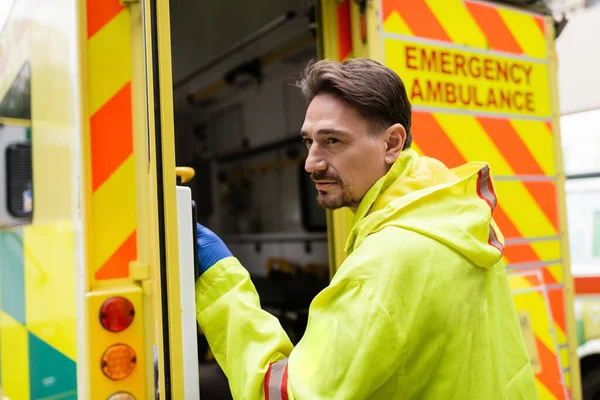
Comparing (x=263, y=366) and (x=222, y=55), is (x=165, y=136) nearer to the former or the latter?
(x=263, y=366)

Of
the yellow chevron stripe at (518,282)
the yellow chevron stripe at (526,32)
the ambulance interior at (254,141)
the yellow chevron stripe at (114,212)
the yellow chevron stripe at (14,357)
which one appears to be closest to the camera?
the yellow chevron stripe at (114,212)

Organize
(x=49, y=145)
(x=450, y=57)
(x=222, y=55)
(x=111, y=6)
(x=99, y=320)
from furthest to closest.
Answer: (x=222, y=55) < (x=450, y=57) < (x=49, y=145) < (x=111, y=6) < (x=99, y=320)

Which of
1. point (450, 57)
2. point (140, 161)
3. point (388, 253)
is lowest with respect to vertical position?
point (388, 253)

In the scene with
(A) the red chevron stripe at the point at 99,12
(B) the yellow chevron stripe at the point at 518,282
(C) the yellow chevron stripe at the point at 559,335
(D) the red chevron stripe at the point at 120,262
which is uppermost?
(A) the red chevron stripe at the point at 99,12

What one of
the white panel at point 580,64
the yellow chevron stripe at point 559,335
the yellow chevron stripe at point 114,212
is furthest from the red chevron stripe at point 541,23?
the white panel at point 580,64

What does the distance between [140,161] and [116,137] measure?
0.30ft

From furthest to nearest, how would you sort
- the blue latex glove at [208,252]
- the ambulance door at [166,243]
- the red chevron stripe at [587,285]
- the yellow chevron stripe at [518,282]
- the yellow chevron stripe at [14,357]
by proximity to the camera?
the red chevron stripe at [587,285], the yellow chevron stripe at [518,282], the yellow chevron stripe at [14,357], the blue latex glove at [208,252], the ambulance door at [166,243]

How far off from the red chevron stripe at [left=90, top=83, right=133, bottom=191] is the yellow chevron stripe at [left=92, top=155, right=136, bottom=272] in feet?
0.08

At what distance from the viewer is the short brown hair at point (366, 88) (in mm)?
1210

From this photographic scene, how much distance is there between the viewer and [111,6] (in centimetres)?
156

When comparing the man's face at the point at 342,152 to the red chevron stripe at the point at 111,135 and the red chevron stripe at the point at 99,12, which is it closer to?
the red chevron stripe at the point at 111,135

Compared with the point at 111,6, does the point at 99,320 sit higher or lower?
lower

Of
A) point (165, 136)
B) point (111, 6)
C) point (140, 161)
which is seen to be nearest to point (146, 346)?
point (140, 161)

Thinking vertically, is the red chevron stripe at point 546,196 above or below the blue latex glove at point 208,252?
above
